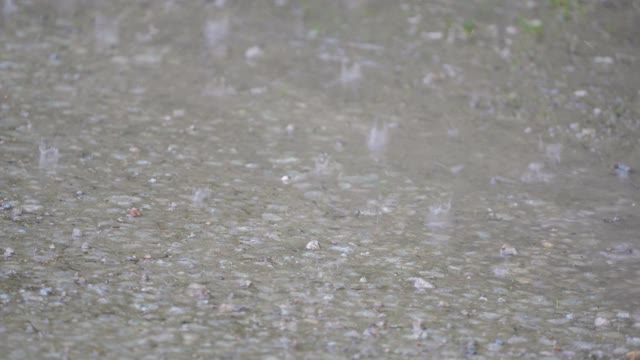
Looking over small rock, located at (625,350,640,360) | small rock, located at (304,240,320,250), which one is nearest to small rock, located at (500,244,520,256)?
small rock, located at (304,240,320,250)

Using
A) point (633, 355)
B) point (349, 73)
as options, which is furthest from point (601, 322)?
point (349, 73)

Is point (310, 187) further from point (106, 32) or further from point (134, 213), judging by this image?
point (106, 32)

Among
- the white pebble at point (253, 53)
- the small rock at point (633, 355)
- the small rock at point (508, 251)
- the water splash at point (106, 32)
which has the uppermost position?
the water splash at point (106, 32)

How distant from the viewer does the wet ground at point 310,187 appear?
3.56 metres

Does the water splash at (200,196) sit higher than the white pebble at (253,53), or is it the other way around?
the white pebble at (253,53)

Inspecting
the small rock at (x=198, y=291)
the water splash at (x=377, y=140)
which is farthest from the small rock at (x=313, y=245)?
the water splash at (x=377, y=140)

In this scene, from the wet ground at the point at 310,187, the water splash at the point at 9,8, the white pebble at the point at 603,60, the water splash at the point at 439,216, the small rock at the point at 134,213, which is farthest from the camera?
the water splash at the point at 9,8

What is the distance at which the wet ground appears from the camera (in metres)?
3.56

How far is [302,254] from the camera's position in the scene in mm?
4203

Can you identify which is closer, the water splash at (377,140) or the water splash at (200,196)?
the water splash at (200,196)

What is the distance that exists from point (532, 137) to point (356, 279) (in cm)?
247

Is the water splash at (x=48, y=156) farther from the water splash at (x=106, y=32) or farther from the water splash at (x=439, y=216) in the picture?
the water splash at (x=106, y=32)

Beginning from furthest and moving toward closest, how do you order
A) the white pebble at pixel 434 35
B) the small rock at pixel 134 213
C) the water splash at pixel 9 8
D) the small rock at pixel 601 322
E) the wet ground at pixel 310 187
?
the white pebble at pixel 434 35 < the water splash at pixel 9 8 < the small rock at pixel 134 213 < the small rock at pixel 601 322 < the wet ground at pixel 310 187

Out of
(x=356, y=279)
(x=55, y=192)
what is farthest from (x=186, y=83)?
(x=356, y=279)
